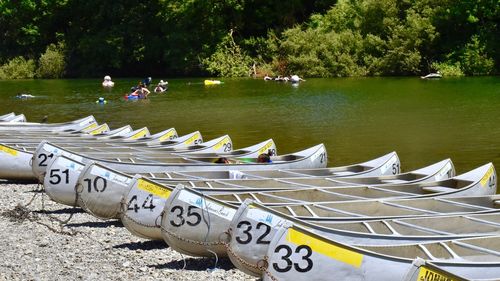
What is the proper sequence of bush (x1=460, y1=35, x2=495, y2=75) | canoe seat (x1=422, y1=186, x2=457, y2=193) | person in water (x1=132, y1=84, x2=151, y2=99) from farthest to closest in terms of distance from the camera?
bush (x1=460, y1=35, x2=495, y2=75)
person in water (x1=132, y1=84, x2=151, y2=99)
canoe seat (x1=422, y1=186, x2=457, y2=193)

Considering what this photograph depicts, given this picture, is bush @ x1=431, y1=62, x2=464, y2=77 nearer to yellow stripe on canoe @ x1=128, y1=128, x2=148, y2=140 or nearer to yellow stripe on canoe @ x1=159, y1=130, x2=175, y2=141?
yellow stripe on canoe @ x1=159, y1=130, x2=175, y2=141

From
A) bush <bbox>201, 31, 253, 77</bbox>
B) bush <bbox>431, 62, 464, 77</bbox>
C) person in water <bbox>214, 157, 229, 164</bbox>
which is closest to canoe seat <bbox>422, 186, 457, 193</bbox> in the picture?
person in water <bbox>214, 157, 229, 164</bbox>

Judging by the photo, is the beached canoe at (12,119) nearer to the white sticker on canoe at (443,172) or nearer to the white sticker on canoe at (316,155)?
the white sticker on canoe at (316,155)

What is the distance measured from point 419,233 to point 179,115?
24.2 metres

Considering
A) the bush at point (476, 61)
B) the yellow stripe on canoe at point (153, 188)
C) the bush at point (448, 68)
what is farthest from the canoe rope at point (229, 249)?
the bush at point (476, 61)

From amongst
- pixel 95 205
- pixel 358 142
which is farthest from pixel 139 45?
pixel 95 205

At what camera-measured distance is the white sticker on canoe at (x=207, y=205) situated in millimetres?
10562

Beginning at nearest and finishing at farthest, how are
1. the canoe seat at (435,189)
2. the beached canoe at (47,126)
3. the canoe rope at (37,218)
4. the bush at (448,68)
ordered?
the canoe rope at (37,218) < the canoe seat at (435,189) < the beached canoe at (47,126) < the bush at (448,68)

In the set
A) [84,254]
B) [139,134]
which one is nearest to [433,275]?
[84,254]

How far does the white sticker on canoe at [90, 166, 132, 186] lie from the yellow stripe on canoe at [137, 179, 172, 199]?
834mm

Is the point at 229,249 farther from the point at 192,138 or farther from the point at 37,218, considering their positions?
the point at 192,138

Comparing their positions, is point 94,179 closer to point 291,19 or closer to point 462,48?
point 462,48

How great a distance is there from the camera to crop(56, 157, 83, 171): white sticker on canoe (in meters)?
13.5

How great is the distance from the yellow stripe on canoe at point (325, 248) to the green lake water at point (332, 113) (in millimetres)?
12045
